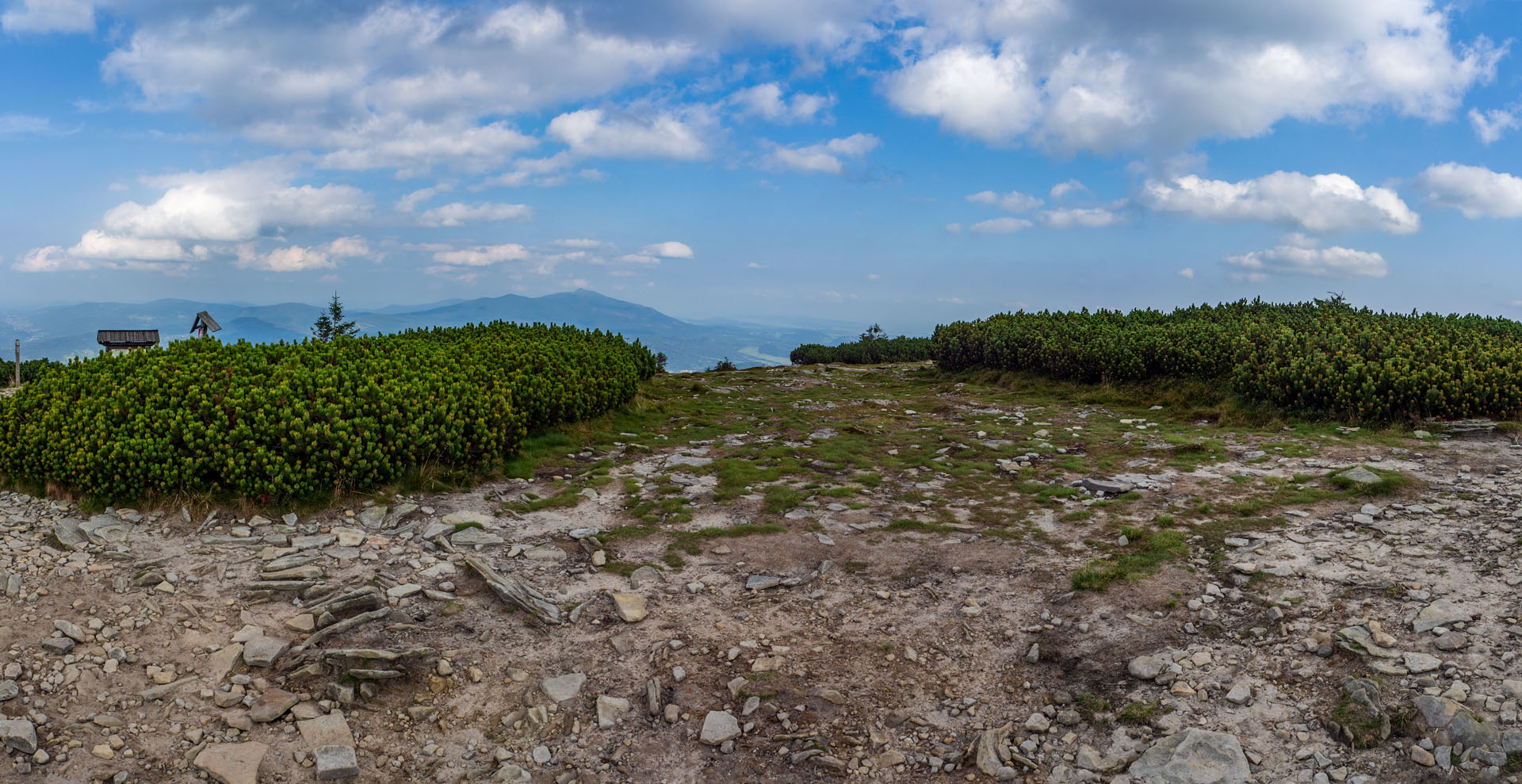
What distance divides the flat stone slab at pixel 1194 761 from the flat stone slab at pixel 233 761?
5341 millimetres

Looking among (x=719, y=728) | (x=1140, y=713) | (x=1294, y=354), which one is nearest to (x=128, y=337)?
(x=719, y=728)

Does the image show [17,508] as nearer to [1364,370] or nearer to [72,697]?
[72,697]

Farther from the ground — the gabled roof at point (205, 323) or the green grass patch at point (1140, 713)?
the gabled roof at point (205, 323)

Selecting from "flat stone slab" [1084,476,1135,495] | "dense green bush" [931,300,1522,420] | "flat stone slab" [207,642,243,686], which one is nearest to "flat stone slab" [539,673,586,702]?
"flat stone slab" [207,642,243,686]

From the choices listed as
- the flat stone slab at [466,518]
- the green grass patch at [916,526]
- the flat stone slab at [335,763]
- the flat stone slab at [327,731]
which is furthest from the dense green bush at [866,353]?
the flat stone slab at [335,763]

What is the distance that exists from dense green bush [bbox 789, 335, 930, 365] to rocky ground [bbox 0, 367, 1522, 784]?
27.5 metres

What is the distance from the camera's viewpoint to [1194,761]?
15.1 ft

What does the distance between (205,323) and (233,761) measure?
88.2 ft

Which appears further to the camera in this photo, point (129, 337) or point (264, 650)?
point (129, 337)

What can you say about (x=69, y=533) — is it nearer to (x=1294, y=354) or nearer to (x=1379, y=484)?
(x=1379, y=484)

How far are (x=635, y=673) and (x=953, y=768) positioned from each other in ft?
7.89

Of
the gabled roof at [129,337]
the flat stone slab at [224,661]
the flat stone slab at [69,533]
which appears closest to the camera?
the flat stone slab at [224,661]

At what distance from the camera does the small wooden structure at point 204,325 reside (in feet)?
84.3

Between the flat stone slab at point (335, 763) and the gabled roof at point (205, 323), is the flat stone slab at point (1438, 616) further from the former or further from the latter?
the gabled roof at point (205, 323)
